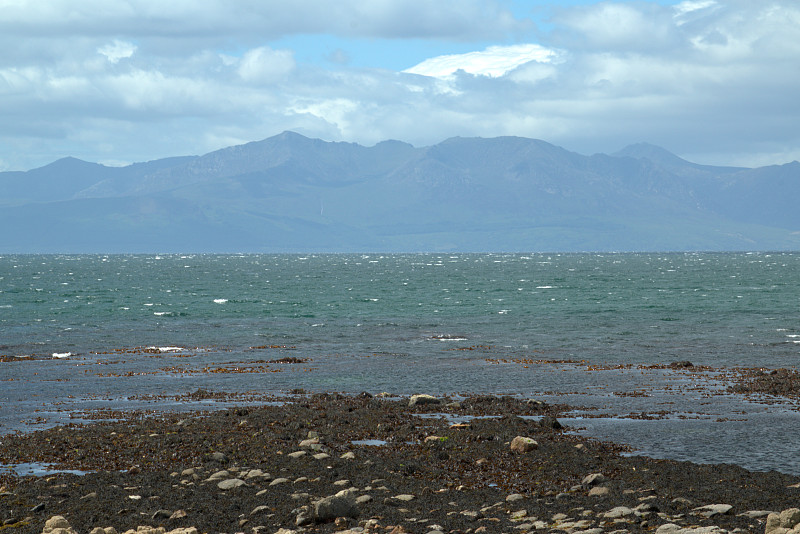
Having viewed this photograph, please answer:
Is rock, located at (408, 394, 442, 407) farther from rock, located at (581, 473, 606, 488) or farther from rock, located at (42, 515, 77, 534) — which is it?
rock, located at (42, 515, 77, 534)

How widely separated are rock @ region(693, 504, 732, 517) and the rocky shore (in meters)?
0.03

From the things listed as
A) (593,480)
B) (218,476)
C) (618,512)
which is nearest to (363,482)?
(218,476)

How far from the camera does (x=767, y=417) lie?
29531 millimetres

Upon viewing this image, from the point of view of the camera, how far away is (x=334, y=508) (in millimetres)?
17641

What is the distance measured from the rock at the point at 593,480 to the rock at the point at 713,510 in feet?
8.85

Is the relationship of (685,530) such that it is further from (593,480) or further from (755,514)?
(593,480)

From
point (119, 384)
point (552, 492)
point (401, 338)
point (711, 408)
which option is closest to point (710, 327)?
point (401, 338)

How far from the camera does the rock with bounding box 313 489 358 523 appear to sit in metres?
17.5

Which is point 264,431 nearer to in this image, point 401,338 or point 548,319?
point 401,338

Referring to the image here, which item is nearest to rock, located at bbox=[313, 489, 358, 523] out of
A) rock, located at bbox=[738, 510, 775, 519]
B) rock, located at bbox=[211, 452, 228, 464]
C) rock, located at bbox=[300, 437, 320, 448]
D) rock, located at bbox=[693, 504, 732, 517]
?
rock, located at bbox=[211, 452, 228, 464]

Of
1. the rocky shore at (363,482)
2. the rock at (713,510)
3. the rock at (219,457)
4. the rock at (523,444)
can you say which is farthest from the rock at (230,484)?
the rock at (713,510)

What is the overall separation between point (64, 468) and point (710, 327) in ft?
176

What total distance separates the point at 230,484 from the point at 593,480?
8195 mm

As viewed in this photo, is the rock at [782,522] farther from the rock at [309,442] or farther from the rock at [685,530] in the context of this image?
the rock at [309,442]
